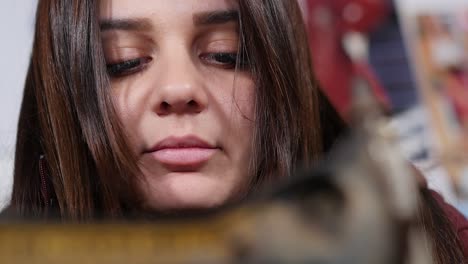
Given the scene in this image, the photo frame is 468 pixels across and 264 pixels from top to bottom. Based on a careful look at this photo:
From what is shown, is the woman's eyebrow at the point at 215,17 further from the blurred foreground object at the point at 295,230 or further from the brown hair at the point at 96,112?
the blurred foreground object at the point at 295,230

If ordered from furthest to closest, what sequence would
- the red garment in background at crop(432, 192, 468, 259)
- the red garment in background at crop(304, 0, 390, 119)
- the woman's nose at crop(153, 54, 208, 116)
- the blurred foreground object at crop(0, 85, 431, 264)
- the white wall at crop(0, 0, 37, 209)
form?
the red garment in background at crop(304, 0, 390, 119) → the white wall at crop(0, 0, 37, 209) → the red garment in background at crop(432, 192, 468, 259) → the woman's nose at crop(153, 54, 208, 116) → the blurred foreground object at crop(0, 85, 431, 264)

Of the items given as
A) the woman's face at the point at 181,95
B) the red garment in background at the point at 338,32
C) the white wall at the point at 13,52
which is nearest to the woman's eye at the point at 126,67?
the woman's face at the point at 181,95

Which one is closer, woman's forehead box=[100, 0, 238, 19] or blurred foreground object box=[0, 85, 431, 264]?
blurred foreground object box=[0, 85, 431, 264]

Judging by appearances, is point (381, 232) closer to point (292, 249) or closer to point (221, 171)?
point (292, 249)

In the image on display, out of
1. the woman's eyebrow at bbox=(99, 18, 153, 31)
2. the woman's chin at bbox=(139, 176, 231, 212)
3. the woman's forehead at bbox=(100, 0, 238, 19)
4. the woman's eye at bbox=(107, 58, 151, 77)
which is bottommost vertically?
the woman's chin at bbox=(139, 176, 231, 212)

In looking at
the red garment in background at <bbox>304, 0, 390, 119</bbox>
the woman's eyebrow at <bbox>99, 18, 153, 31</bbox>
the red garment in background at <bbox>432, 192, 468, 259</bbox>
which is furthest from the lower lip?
the red garment in background at <bbox>304, 0, 390, 119</bbox>

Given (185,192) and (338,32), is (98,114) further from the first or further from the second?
(338,32)

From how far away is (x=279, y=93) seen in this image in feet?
1.94

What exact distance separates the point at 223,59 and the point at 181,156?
102 millimetres

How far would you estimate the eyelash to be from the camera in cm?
55

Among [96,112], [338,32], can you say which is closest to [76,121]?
[96,112]

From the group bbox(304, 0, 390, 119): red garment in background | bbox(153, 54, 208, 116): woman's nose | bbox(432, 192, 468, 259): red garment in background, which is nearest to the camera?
bbox(153, 54, 208, 116): woman's nose

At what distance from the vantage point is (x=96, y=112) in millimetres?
548

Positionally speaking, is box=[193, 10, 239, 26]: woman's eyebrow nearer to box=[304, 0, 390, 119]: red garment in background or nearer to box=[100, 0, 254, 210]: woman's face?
box=[100, 0, 254, 210]: woman's face
